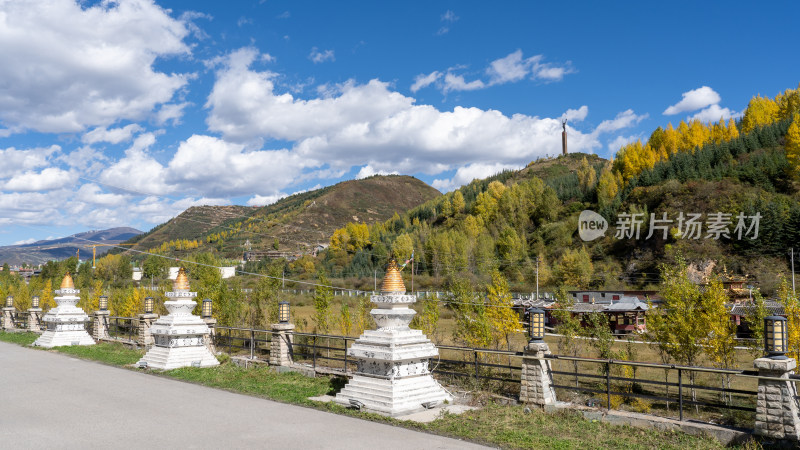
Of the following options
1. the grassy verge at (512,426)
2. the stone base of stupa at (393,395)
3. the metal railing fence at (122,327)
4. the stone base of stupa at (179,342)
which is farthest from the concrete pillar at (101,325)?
the stone base of stupa at (393,395)

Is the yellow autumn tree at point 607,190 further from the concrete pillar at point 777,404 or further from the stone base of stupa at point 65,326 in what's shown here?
the concrete pillar at point 777,404

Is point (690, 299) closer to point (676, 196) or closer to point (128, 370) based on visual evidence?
point (128, 370)

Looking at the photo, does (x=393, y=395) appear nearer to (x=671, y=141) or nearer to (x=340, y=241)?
(x=340, y=241)

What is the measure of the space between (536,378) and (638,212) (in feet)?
241

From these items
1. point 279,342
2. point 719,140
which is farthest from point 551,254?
point 279,342

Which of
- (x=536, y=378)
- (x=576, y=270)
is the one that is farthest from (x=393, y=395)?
(x=576, y=270)

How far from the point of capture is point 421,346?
35.0ft

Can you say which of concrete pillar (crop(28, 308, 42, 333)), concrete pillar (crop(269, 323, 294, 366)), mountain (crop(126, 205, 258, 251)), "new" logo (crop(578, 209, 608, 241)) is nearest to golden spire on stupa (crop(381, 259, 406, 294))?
concrete pillar (crop(269, 323, 294, 366))

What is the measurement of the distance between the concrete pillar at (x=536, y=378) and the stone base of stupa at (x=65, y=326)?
66.7ft

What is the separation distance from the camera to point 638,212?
75.8m

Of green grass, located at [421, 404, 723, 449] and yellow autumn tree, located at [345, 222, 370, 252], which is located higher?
yellow autumn tree, located at [345, 222, 370, 252]

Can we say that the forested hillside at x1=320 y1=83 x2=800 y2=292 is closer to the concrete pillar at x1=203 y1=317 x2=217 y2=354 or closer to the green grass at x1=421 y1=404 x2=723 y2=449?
the concrete pillar at x1=203 y1=317 x2=217 y2=354

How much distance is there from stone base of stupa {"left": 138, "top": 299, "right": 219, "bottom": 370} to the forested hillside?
39.8m

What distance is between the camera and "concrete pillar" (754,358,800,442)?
23.8 ft
